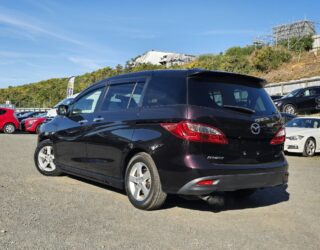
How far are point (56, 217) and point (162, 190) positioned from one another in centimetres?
133

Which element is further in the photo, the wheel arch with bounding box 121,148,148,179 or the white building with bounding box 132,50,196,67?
the white building with bounding box 132,50,196,67

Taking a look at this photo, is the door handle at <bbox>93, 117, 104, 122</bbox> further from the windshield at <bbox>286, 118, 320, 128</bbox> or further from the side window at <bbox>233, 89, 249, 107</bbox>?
the windshield at <bbox>286, 118, 320, 128</bbox>

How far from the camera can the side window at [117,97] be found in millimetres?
6703

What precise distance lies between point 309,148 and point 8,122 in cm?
1574

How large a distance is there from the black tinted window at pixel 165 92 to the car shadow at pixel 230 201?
1393mm

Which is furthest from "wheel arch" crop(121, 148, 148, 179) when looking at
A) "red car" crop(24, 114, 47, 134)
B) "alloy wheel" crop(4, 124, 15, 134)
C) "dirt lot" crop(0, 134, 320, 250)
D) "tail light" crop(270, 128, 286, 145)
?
"alloy wheel" crop(4, 124, 15, 134)

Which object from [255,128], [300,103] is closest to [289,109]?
[300,103]

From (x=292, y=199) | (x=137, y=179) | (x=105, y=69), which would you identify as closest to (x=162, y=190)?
(x=137, y=179)

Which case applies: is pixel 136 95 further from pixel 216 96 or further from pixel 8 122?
pixel 8 122

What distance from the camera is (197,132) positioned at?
5500mm

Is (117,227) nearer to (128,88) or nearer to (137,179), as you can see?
(137,179)

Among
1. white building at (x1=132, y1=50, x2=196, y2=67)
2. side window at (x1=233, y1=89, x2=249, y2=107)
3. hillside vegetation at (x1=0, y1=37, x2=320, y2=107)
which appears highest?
white building at (x1=132, y1=50, x2=196, y2=67)

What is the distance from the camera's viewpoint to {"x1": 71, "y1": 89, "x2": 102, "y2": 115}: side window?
7.43m

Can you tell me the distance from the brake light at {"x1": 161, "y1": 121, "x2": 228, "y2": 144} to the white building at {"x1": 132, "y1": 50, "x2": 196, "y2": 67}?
8546cm
